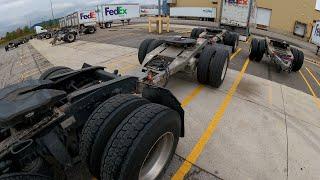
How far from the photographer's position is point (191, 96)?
736 cm

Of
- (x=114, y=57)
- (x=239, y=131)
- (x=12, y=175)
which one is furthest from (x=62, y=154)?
(x=114, y=57)

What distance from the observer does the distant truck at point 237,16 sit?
16.2m

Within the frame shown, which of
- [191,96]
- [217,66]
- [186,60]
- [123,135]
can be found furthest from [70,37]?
[123,135]

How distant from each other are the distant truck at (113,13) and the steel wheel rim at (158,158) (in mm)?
29210

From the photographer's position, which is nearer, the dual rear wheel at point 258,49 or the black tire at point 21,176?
the black tire at point 21,176

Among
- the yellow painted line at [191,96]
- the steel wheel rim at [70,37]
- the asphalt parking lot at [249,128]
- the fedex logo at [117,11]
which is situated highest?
the fedex logo at [117,11]

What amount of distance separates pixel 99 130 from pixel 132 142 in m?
0.49

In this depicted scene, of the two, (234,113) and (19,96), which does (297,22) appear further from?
(19,96)

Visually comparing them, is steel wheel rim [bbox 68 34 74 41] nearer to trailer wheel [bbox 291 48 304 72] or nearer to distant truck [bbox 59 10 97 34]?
distant truck [bbox 59 10 97 34]

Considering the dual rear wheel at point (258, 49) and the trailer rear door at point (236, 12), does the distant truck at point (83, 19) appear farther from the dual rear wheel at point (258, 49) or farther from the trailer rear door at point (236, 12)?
the dual rear wheel at point (258, 49)

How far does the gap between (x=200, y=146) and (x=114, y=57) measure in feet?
27.7

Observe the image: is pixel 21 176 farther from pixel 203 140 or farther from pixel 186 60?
pixel 186 60

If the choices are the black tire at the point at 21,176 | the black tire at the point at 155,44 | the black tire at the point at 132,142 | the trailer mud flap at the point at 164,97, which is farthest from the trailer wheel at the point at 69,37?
the black tire at the point at 21,176

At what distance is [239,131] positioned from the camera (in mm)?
5691
